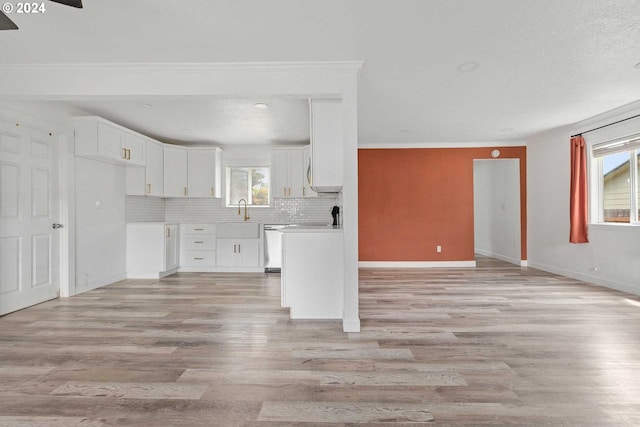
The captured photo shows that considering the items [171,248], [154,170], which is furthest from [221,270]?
[154,170]

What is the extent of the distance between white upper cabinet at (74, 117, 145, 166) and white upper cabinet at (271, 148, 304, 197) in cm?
232

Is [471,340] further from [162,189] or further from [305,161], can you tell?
[162,189]

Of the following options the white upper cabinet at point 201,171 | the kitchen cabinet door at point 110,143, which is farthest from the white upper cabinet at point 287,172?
the kitchen cabinet door at point 110,143

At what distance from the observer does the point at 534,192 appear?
19.9 feet

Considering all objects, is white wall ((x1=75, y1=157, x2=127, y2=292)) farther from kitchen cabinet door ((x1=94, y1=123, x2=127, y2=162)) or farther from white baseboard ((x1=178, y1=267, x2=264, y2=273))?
white baseboard ((x1=178, y1=267, x2=264, y2=273))

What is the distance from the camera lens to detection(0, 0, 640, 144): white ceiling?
220 centimetres

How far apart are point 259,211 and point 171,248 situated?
1.77m

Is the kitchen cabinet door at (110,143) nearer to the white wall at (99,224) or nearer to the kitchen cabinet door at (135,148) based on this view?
the kitchen cabinet door at (135,148)

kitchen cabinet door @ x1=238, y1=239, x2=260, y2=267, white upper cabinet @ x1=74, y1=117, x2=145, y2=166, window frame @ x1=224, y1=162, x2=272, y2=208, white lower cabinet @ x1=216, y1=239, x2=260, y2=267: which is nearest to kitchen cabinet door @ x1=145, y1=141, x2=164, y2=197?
white upper cabinet @ x1=74, y1=117, x2=145, y2=166

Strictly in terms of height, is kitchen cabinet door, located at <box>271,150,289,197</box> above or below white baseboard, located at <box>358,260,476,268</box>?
above

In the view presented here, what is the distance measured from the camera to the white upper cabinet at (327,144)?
340 cm

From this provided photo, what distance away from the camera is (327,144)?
3.40m

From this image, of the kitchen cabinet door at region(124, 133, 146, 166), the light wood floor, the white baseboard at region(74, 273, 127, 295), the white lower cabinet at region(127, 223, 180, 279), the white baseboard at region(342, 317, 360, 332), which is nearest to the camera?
the light wood floor

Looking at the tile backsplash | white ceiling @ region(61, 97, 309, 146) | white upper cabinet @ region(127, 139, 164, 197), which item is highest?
white ceiling @ region(61, 97, 309, 146)
